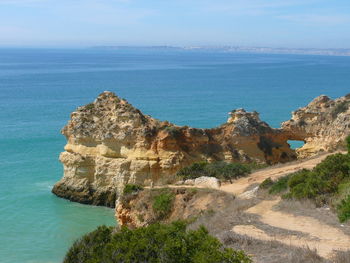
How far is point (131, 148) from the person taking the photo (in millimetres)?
26562

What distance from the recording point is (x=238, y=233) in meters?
10.4

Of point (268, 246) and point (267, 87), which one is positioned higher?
point (268, 246)

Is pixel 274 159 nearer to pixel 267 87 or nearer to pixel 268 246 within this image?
pixel 268 246

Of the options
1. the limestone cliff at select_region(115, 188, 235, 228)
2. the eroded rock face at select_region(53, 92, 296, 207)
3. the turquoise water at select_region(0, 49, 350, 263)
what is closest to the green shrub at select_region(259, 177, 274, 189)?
the limestone cliff at select_region(115, 188, 235, 228)

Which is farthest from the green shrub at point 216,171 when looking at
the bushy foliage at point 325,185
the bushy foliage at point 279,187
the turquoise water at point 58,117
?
the turquoise water at point 58,117

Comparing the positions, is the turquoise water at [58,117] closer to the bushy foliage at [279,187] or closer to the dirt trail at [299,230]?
the bushy foliage at [279,187]

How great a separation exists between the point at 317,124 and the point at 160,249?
952 inches

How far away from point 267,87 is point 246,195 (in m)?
76.6

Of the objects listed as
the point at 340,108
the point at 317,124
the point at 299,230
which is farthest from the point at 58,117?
the point at 299,230

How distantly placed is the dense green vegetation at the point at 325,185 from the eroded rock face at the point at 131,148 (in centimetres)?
1007

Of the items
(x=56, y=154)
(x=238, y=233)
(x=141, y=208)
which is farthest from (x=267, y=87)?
(x=238, y=233)

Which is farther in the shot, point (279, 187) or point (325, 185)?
point (279, 187)

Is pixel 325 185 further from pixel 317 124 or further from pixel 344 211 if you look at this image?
pixel 317 124

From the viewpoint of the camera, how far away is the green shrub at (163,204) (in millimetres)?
17141
